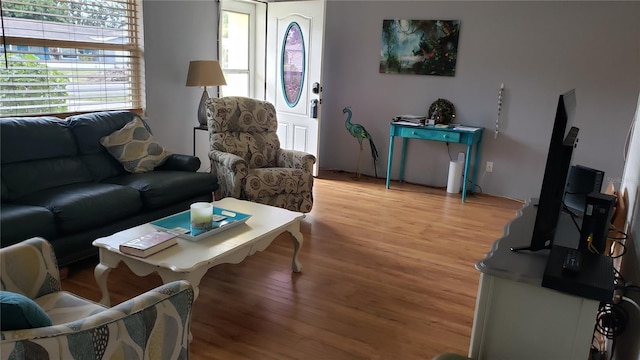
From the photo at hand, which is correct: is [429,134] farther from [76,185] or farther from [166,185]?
[76,185]

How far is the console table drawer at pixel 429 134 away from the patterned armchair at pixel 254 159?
148 cm

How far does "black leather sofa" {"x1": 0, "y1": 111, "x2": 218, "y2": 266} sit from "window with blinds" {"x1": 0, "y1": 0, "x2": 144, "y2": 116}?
1.68ft

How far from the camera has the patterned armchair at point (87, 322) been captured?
112 cm

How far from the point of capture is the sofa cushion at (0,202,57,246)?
241 centimetres

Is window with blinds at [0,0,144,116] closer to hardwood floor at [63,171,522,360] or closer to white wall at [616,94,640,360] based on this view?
hardwood floor at [63,171,522,360]

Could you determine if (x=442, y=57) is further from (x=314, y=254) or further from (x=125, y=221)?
(x=125, y=221)

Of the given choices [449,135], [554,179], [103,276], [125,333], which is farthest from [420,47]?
[125,333]

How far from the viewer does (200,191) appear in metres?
3.55

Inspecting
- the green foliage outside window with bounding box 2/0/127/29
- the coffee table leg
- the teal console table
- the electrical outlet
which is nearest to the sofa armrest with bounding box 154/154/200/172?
the green foliage outside window with bounding box 2/0/127/29

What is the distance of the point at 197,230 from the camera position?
8.00 ft

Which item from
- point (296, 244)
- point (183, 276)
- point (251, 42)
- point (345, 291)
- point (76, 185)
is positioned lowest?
point (345, 291)

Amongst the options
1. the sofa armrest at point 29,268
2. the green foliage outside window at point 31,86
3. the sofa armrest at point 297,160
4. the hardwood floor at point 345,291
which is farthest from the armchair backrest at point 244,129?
the sofa armrest at point 29,268

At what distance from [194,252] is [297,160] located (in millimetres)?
1912

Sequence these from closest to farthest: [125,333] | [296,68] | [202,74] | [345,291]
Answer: [125,333] → [345,291] → [202,74] → [296,68]
